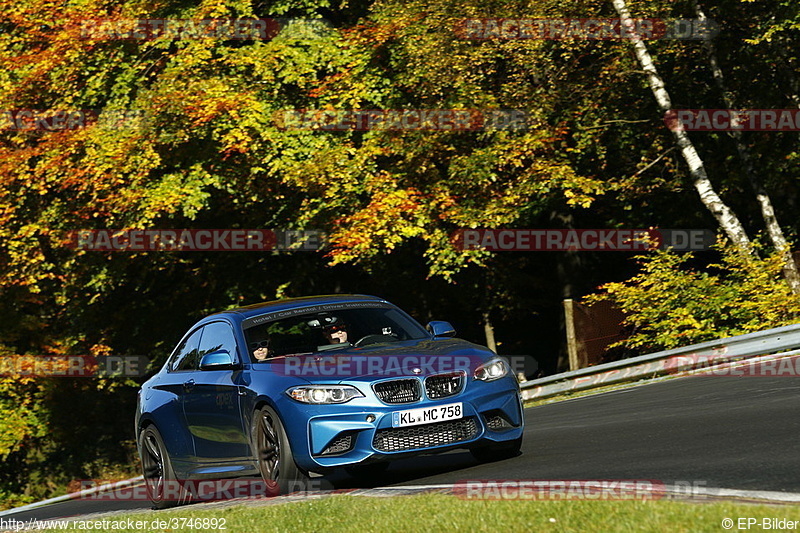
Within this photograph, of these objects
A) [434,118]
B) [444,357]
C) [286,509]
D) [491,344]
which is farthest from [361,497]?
[491,344]

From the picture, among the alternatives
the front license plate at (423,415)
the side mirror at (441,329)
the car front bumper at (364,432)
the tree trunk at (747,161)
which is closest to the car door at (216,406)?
the car front bumper at (364,432)

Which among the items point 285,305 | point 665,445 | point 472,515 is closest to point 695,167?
point 285,305

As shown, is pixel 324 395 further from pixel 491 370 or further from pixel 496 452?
pixel 496 452

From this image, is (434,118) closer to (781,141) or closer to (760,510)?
(781,141)

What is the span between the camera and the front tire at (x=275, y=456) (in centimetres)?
897

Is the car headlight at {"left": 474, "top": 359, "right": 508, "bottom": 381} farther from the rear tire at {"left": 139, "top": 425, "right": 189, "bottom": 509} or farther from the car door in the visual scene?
the rear tire at {"left": 139, "top": 425, "right": 189, "bottom": 509}

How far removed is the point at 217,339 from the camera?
10.5 metres

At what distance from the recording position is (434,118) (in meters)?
23.2

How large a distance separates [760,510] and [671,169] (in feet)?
66.5

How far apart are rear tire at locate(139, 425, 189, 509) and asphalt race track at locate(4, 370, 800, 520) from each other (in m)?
0.81

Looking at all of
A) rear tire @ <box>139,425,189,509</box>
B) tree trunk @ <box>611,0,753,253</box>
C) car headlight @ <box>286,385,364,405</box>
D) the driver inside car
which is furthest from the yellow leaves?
car headlight @ <box>286,385,364,405</box>

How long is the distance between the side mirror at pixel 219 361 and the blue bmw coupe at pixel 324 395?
0.01 metres

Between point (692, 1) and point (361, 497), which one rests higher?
point (692, 1)

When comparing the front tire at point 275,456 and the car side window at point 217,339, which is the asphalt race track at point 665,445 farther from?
the car side window at point 217,339
